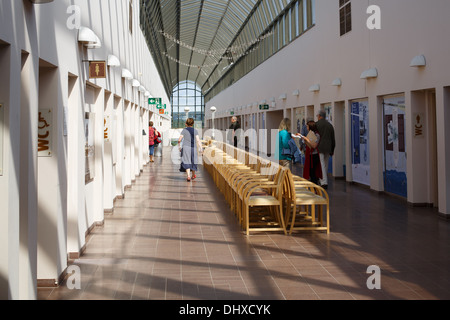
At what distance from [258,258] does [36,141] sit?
282 centimetres

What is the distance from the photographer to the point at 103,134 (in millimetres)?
7699

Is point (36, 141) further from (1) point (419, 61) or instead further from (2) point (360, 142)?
(2) point (360, 142)

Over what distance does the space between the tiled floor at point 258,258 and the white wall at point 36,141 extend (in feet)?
1.76

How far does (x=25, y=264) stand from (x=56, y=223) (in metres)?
1.10

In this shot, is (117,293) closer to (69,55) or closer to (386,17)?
(69,55)

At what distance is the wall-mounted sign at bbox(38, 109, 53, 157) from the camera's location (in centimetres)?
479

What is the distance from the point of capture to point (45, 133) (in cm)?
484

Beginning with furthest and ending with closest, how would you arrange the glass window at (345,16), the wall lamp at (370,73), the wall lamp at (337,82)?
the wall lamp at (337,82) < the glass window at (345,16) < the wall lamp at (370,73)

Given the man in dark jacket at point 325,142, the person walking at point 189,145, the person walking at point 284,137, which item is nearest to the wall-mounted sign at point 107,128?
the person walking at point 284,137

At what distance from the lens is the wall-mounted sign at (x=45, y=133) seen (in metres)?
4.79

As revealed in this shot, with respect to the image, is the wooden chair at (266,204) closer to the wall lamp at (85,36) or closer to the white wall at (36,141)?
the white wall at (36,141)

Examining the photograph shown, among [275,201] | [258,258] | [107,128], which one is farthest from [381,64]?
[258,258]

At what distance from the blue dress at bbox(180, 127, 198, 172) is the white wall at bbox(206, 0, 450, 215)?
4.01 meters
